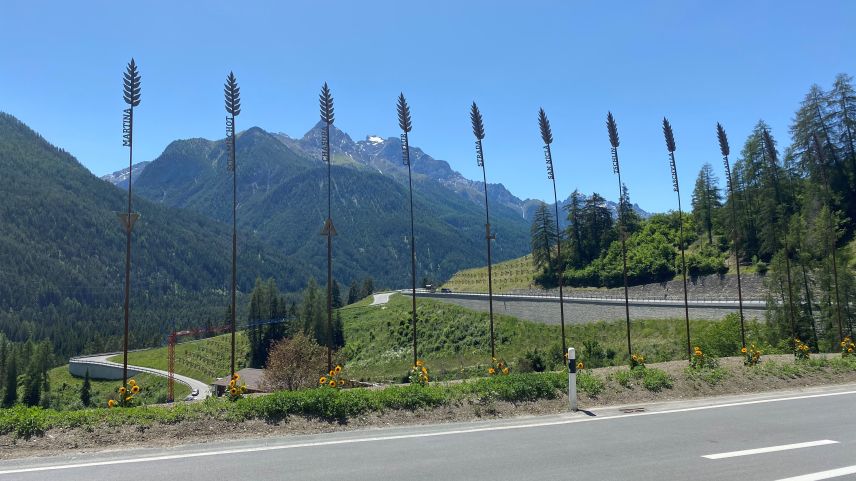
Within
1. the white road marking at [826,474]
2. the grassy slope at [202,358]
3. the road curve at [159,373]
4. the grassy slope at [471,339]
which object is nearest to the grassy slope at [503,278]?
the grassy slope at [471,339]

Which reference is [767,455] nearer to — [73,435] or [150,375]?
[73,435]

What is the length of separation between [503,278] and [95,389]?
7536cm

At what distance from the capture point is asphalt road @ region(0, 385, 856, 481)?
22.2ft

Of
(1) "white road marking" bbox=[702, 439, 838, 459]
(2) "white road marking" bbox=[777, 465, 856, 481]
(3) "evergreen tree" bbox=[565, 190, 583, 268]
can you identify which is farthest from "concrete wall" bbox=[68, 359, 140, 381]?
Result: (2) "white road marking" bbox=[777, 465, 856, 481]

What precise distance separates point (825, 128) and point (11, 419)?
6895 cm

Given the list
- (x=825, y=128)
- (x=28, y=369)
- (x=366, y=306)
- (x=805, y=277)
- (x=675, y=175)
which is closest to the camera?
(x=675, y=175)

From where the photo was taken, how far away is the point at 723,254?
6241cm

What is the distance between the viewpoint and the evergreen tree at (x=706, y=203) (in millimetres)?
72812

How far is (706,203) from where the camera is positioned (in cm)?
7519

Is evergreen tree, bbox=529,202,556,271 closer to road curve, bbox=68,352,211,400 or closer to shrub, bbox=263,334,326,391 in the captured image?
road curve, bbox=68,352,211,400

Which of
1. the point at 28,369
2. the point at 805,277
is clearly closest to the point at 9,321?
the point at 28,369

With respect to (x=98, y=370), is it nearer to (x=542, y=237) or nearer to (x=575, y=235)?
(x=542, y=237)

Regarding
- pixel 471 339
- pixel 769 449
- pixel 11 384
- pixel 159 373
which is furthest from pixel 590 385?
pixel 11 384

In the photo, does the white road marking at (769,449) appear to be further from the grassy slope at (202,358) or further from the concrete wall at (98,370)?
the concrete wall at (98,370)
